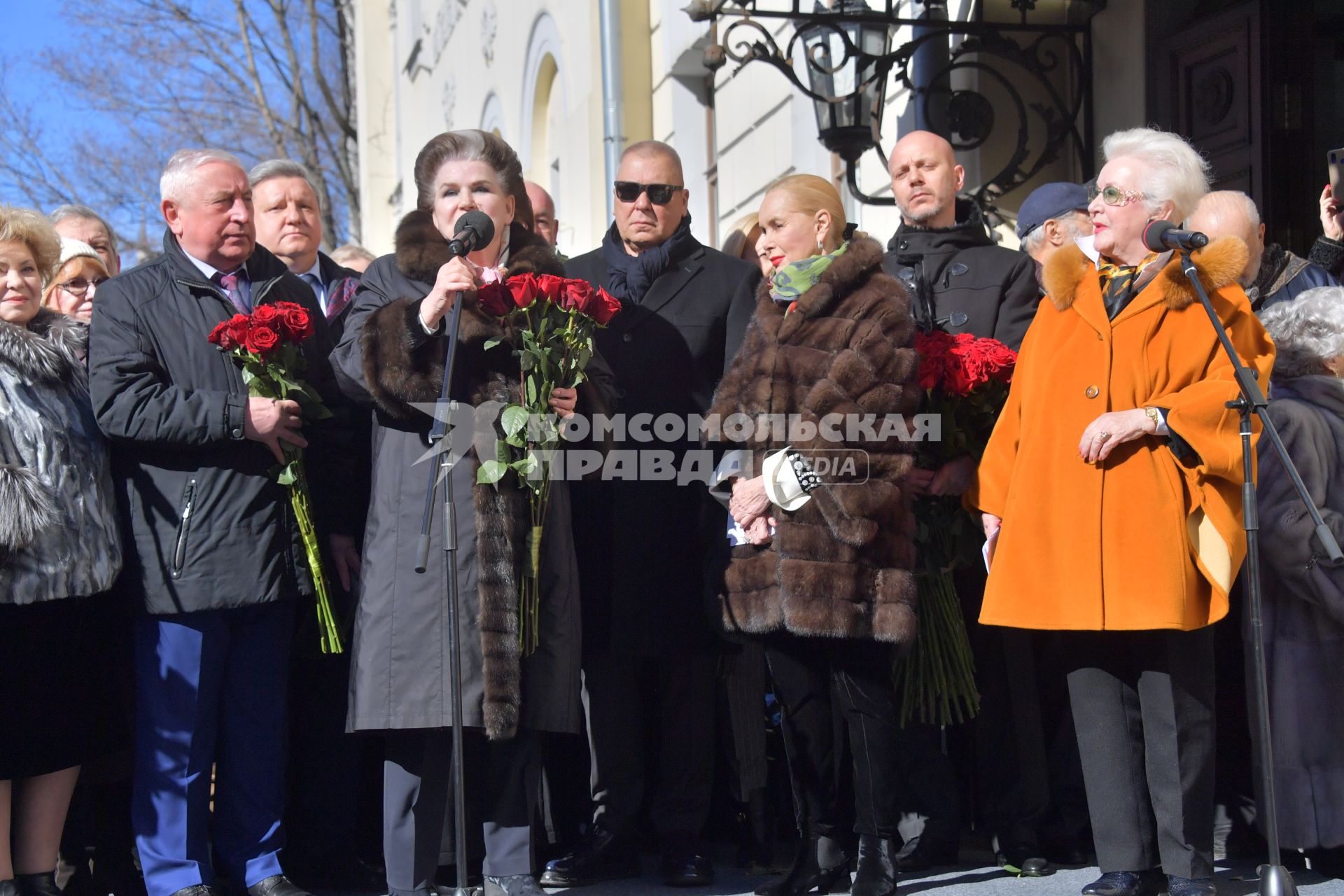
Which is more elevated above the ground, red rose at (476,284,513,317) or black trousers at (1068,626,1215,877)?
red rose at (476,284,513,317)

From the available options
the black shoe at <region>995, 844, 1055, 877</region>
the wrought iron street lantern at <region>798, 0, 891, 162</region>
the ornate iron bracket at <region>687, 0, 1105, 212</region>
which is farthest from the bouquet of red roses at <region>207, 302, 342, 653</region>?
the wrought iron street lantern at <region>798, 0, 891, 162</region>

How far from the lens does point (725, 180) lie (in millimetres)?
10875

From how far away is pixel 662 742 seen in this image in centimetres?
482

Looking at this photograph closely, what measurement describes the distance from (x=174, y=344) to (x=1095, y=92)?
14.5ft

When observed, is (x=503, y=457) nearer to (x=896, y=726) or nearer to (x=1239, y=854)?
(x=896, y=726)

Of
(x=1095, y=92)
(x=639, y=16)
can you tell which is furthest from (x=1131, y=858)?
(x=639, y=16)

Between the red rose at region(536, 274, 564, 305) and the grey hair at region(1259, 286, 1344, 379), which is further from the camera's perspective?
the grey hair at region(1259, 286, 1344, 379)

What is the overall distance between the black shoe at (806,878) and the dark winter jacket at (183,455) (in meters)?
1.58

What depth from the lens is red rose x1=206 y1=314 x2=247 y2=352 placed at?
→ 4.29 m

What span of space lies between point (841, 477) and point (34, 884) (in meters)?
2.46

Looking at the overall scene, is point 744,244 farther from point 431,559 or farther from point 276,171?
point 431,559

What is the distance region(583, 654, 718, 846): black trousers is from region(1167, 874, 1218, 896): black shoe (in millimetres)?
1390

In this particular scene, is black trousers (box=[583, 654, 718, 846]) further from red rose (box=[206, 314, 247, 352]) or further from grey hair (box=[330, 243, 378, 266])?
grey hair (box=[330, 243, 378, 266])

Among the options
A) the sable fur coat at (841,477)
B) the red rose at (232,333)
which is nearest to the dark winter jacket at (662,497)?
the sable fur coat at (841,477)
